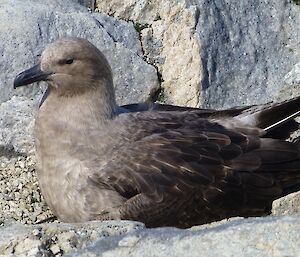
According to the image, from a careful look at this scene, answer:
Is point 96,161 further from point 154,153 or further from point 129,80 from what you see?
point 129,80

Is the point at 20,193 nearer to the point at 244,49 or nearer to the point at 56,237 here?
the point at 244,49

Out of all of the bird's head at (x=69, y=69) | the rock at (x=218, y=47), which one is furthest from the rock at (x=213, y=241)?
the rock at (x=218, y=47)

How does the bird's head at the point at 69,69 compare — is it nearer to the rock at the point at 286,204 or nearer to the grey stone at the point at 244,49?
the grey stone at the point at 244,49

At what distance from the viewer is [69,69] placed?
266 inches

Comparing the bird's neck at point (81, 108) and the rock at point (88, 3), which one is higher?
the rock at point (88, 3)

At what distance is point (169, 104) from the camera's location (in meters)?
7.69

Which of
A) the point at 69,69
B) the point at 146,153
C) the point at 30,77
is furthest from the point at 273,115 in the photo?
the point at 30,77

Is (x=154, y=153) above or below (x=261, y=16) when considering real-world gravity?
below

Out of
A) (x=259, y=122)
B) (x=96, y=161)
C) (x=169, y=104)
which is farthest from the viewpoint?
(x=169, y=104)

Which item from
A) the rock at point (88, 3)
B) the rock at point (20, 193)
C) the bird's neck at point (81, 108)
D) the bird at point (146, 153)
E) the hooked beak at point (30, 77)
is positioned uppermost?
the rock at point (88, 3)

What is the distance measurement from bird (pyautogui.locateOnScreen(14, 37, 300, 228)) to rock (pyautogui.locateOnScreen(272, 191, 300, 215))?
0.04 meters

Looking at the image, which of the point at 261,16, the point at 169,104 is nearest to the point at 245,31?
the point at 261,16

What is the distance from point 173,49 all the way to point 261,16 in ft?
2.60

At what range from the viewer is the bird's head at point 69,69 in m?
6.70
